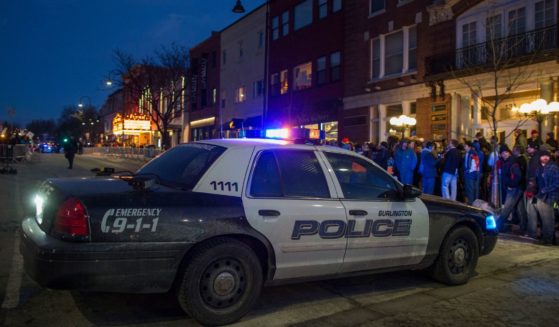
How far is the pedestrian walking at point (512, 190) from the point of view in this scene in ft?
32.3

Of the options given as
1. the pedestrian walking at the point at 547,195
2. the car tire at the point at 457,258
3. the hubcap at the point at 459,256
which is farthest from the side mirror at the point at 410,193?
the pedestrian walking at the point at 547,195

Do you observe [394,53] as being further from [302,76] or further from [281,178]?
[281,178]

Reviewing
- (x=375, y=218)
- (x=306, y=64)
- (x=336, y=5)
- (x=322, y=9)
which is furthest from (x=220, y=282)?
(x=306, y=64)

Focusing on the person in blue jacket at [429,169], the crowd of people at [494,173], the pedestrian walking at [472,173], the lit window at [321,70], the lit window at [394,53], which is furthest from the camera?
the lit window at [321,70]

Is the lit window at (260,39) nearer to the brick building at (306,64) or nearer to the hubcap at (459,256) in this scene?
the brick building at (306,64)

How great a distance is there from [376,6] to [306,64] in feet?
19.5

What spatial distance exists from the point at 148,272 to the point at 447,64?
55.6 ft

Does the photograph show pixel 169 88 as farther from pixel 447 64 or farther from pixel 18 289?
pixel 18 289

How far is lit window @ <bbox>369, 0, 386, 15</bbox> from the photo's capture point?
22.6 metres

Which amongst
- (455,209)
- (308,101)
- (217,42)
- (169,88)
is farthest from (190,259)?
(217,42)

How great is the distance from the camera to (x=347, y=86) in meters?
24.5

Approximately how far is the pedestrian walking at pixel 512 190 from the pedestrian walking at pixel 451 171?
2.17m

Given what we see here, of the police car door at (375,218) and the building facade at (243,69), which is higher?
the building facade at (243,69)

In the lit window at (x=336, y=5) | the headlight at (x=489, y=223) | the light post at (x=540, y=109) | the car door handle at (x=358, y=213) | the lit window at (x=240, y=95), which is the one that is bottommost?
the headlight at (x=489, y=223)
